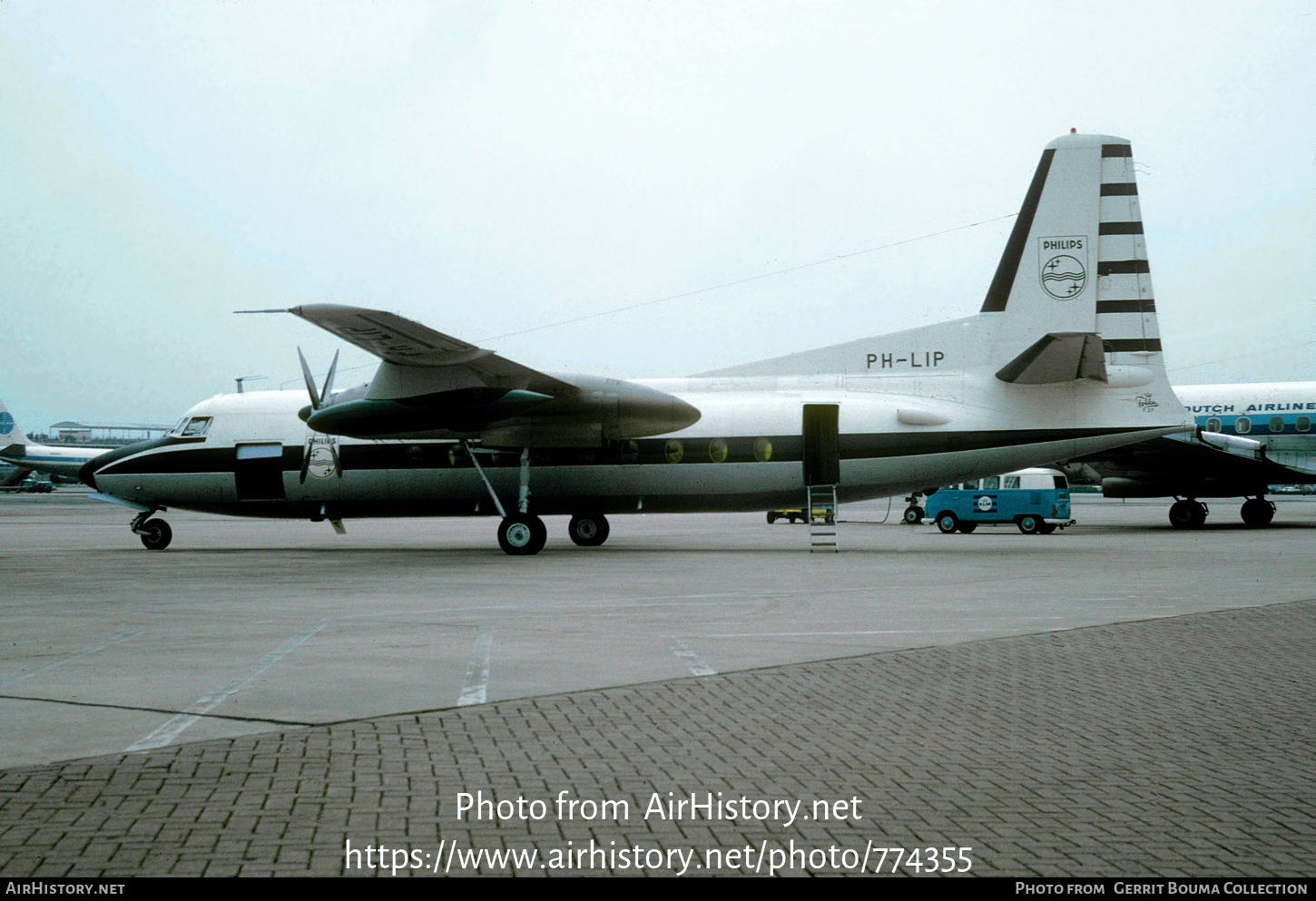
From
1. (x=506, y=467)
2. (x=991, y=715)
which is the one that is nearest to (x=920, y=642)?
(x=991, y=715)

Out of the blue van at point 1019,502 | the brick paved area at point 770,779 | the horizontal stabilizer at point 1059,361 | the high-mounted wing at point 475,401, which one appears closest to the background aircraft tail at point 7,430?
the high-mounted wing at point 475,401

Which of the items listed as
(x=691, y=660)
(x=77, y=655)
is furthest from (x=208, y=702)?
(x=691, y=660)

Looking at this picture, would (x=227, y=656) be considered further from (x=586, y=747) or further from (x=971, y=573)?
(x=971, y=573)

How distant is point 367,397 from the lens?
2269cm

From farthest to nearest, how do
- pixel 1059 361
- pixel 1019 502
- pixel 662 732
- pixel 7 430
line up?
pixel 7 430 → pixel 1019 502 → pixel 1059 361 → pixel 662 732

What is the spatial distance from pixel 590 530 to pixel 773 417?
586cm

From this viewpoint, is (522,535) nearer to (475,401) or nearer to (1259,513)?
(475,401)

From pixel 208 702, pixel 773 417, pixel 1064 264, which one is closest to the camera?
pixel 208 702

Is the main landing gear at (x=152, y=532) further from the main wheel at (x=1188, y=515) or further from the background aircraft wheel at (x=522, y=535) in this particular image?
the main wheel at (x=1188, y=515)

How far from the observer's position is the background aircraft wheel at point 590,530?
26.2 meters

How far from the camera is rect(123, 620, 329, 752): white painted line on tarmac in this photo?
6.26 metres

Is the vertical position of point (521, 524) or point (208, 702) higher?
point (208, 702)

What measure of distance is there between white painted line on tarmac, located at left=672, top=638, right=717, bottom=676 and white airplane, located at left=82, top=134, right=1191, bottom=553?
12395 millimetres

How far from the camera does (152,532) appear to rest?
85.5 ft
